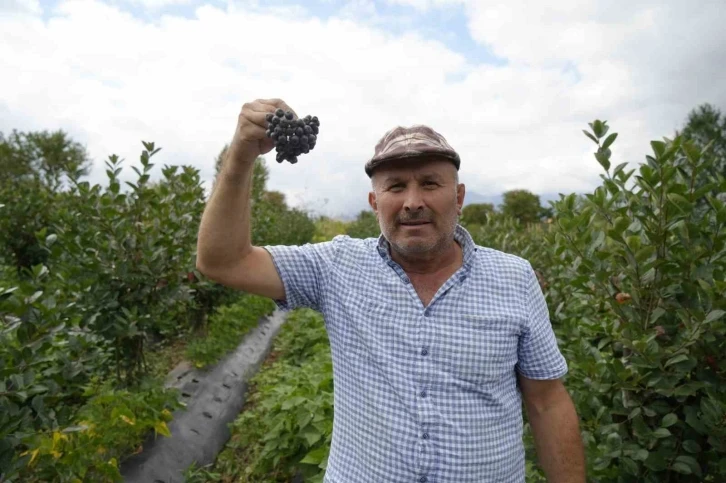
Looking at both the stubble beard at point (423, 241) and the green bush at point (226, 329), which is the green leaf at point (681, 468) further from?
the green bush at point (226, 329)

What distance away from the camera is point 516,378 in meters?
2.00

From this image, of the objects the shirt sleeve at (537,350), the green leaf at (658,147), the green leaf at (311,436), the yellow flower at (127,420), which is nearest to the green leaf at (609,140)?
the green leaf at (658,147)

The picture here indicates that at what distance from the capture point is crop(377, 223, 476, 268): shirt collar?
1997 mm

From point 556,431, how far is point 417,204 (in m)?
1.01

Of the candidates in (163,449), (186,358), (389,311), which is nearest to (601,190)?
(389,311)

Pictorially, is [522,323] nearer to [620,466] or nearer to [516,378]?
[516,378]

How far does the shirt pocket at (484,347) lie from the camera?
5.86 feet

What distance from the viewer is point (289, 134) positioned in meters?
1.59

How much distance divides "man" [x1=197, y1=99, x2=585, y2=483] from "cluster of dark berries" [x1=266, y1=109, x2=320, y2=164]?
8cm

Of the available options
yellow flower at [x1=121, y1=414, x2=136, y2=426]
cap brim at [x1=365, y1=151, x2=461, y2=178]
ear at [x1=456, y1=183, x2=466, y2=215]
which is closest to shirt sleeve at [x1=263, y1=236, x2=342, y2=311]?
cap brim at [x1=365, y1=151, x2=461, y2=178]

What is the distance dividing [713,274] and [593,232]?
435mm

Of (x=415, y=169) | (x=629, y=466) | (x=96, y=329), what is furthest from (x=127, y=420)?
(x=629, y=466)

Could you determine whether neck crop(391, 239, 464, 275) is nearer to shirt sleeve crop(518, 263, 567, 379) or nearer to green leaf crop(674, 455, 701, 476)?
shirt sleeve crop(518, 263, 567, 379)

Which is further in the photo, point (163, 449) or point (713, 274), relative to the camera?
point (163, 449)
